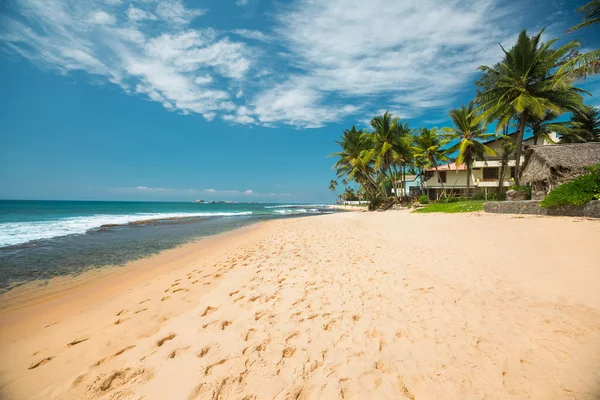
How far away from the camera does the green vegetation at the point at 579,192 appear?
9.69 metres

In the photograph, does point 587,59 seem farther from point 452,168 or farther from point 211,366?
point 452,168

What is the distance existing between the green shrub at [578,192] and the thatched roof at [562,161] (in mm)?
4680

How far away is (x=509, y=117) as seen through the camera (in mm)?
19109

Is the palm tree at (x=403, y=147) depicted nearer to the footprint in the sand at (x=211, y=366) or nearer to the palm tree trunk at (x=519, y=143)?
the palm tree trunk at (x=519, y=143)

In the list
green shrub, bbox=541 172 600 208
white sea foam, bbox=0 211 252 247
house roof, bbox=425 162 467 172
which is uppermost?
house roof, bbox=425 162 467 172

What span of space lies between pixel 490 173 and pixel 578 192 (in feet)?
86.3

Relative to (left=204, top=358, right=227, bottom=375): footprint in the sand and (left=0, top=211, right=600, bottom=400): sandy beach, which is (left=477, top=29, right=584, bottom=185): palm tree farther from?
(left=204, top=358, right=227, bottom=375): footprint in the sand

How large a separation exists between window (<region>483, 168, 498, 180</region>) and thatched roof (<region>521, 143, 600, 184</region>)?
18.3 metres

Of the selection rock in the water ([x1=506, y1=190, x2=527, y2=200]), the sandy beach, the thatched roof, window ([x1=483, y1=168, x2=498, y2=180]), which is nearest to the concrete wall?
rock in the water ([x1=506, y1=190, x2=527, y2=200])

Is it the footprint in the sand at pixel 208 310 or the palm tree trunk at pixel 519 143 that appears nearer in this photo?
the footprint in the sand at pixel 208 310

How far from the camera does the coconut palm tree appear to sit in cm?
933

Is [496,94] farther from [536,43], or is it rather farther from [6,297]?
[6,297]

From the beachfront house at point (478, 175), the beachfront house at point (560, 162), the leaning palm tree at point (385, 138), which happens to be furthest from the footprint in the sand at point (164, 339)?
the beachfront house at point (478, 175)

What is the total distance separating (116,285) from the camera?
5762 mm
